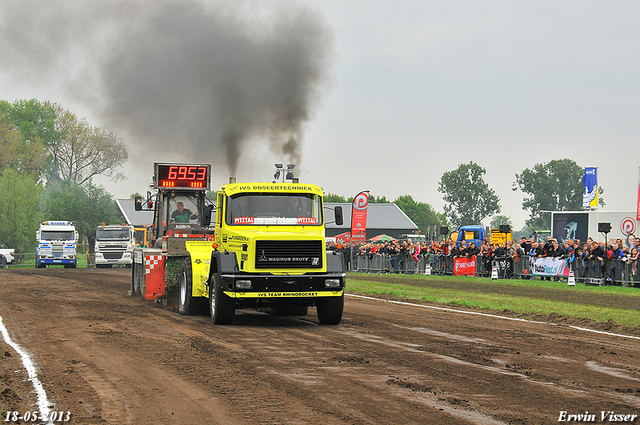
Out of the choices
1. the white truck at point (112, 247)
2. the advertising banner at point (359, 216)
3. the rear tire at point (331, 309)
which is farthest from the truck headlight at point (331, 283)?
the white truck at point (112, 247)

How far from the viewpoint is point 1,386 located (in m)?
8.27

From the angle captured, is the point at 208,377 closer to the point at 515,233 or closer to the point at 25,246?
the point at 25,246

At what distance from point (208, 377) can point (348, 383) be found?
66.0 inches

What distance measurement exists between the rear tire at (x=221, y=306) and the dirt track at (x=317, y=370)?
0.46m

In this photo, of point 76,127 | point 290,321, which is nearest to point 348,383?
point 290,321

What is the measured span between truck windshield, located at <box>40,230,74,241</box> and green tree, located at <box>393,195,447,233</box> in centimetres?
10798

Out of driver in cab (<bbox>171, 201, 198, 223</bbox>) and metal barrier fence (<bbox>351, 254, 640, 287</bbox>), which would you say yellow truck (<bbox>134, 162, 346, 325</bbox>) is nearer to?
driver in cab (<bbox>171, 201, 198, 223</bbox>)

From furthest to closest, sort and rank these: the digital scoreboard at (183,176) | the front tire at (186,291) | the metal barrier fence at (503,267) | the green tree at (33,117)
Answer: the green tree at (33,117) → the metal barrier fence at (503,267) → the digital scoreboard at (183,176) → the front tire at (186,291)

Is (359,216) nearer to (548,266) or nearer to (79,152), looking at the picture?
(548,266)

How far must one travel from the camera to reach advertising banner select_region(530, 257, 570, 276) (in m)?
29.3

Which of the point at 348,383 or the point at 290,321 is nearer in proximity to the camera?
the point at 348,383

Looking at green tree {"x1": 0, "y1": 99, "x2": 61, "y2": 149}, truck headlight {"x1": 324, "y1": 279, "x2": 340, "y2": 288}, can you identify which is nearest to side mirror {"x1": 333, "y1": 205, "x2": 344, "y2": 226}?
truck headlight {"x1": 324, "y1": 279, "x2": 340, "y2": 288}

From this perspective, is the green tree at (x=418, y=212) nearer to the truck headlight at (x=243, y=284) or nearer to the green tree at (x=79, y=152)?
the green tree at (x=79, y=152)

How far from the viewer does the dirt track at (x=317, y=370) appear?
23.8 feet
